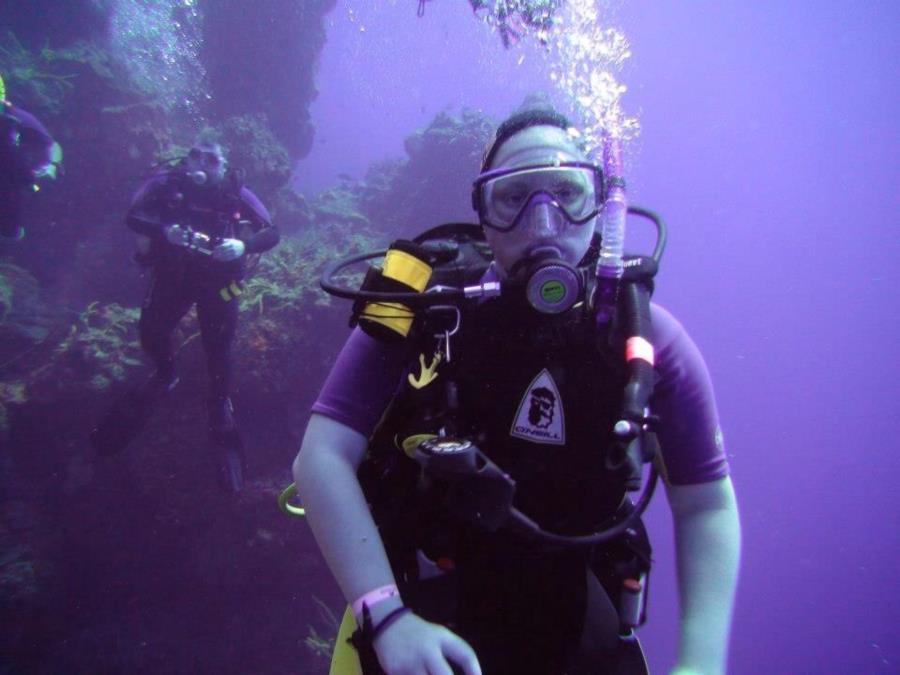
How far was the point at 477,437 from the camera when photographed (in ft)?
5.86

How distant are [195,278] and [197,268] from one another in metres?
0.17

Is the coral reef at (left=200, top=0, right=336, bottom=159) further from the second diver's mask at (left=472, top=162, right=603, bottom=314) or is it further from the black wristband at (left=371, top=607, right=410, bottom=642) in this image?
the black wristband at (left=371, top=607, right=410, bottom=642)

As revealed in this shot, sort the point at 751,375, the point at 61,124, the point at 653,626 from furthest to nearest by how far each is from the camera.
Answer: the point at 751,375
the point at 653,626
the point at 61,124

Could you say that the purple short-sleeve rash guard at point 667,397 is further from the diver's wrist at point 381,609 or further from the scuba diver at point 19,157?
the scuba diver at point 19,157

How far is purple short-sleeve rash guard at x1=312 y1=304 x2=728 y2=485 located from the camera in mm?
1789

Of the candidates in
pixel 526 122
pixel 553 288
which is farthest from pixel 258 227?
pixel 553 288

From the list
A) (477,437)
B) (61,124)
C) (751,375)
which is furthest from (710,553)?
(751,375)

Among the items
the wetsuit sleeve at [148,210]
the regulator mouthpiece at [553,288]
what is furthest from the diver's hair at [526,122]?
the wetsuit sleeve at [148,210]

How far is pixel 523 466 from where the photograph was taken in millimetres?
1768

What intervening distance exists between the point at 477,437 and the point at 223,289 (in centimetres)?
668

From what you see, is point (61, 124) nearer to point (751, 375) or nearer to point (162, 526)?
point (162, 526)

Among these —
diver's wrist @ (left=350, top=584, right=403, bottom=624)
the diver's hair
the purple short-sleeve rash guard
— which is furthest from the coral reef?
diver's wrist @ (left=350, top=584, right=403, bottom=624)

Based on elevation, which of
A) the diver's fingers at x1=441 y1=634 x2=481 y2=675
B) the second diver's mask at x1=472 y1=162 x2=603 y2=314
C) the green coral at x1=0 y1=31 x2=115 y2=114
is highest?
the green coral at x1=0 y1=31 x2=115 y2=114

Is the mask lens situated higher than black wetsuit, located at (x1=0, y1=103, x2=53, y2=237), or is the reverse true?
black wetsuit, located at (x1=0, y1=103, x2=53, y2=237)
